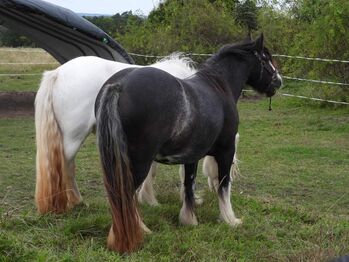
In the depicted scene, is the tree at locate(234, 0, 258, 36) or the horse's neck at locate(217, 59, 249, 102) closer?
the horse's neck at locate(217, 59, 249, 102)

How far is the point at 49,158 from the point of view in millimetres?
4750

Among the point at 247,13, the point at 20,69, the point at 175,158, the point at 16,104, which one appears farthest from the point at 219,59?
the point at 20,69

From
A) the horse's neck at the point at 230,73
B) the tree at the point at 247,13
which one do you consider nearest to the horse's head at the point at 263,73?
the horse's neck at the point at 230,73

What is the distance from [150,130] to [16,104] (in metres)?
9.92

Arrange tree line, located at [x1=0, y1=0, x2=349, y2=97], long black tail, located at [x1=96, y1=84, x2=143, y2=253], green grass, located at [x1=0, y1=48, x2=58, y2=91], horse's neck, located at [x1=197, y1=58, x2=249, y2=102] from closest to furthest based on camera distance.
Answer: long black tail, located at [x1=96, y1=84, x2=143, y2=253]
horse's neck, located at [x1=197, y1=58, x2=249, y2=102]
tree line, located at [x1=0, y1=0, x2=349, y2=97]
green grass, located at [x1=0, y1=48, x2=58, y2=91]

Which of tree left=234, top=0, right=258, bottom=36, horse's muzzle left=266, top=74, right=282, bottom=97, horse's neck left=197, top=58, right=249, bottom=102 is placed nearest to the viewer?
horse's neck left=197, top=58, right=249, bottom=102

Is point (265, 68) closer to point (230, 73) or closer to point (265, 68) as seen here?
point (265, 68)

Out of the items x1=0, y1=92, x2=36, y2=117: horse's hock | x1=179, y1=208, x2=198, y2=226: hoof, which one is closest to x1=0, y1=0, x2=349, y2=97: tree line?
x1=0, y1=92, x2=36, y2=117: horse's hock

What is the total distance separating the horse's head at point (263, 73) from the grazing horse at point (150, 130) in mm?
722

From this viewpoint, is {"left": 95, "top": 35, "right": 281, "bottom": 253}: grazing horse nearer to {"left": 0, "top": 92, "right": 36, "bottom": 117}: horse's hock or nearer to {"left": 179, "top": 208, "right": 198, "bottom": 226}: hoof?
{"left": 179, "top": 208, "right": 198, "bottom": 226}: hoof

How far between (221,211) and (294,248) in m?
0.85

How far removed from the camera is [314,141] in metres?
9.48

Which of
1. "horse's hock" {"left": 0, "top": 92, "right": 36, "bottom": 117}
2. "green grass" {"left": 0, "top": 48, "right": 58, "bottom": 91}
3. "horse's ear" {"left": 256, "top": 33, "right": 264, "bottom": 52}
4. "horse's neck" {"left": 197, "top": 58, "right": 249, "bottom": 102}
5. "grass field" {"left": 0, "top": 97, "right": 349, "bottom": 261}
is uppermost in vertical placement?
"horse's ear" {"left": 256, "top": 33, "right": 264, "bottom": 52}

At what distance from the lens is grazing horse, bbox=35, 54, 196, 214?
4723 mm
